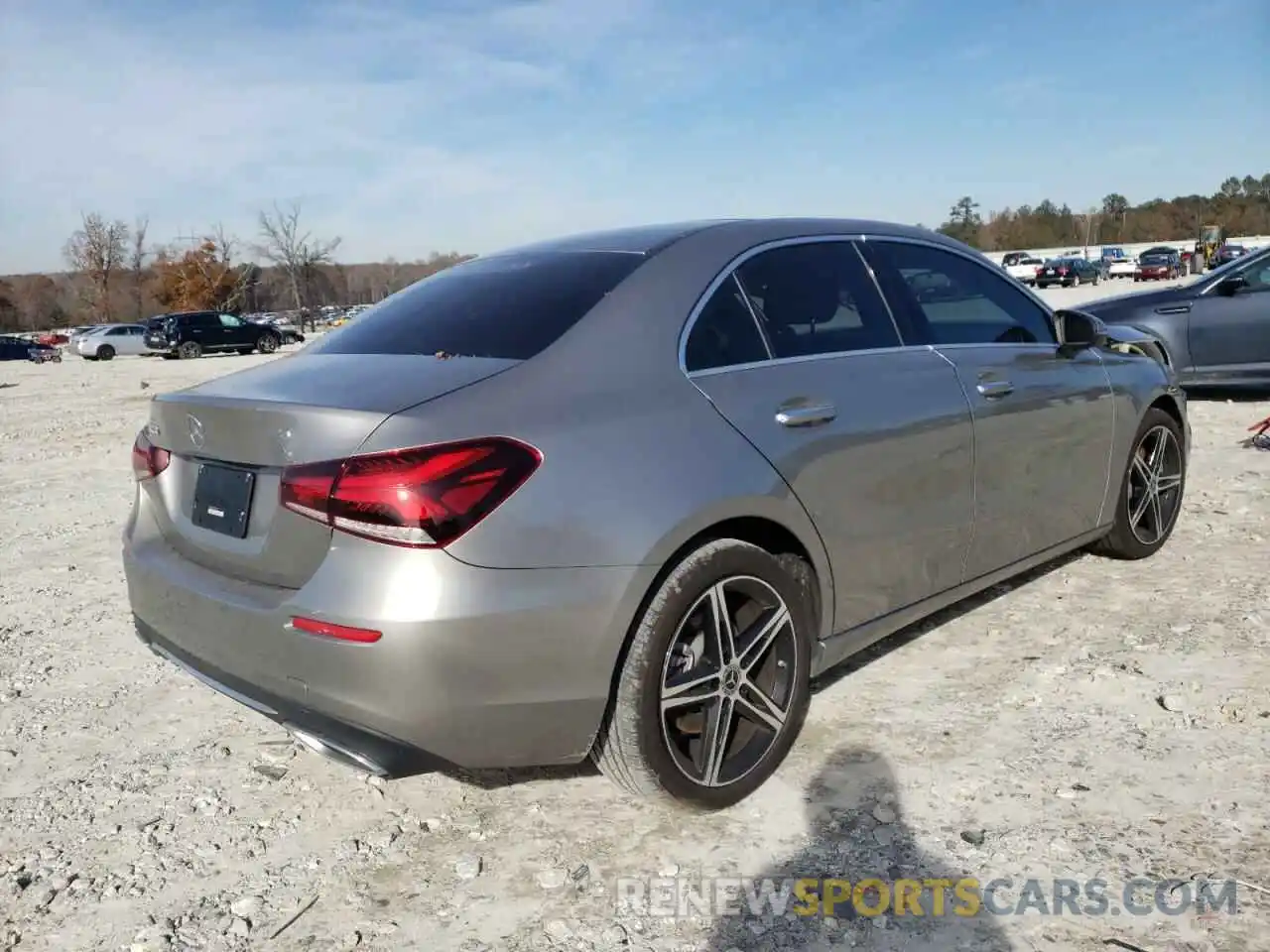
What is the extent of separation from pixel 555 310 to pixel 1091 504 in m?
2.74

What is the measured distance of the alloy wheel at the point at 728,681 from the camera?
104 inches

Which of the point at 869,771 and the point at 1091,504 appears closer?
the point at 869,771

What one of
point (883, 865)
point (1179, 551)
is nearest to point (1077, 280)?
point (1179, 551)

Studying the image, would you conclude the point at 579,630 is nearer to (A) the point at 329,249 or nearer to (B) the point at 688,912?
(B) the point at 688,912

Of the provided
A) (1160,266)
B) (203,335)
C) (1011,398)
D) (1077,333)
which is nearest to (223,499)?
(1011,398)

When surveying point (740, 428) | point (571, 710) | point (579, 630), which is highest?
point (740, 428)

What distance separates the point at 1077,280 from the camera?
170 ft

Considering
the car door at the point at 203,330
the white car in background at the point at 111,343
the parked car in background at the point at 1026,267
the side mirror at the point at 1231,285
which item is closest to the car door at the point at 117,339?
the white car in background at the point at 111,343

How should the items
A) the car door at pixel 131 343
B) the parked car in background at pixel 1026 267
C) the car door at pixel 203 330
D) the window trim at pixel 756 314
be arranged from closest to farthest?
1. the window trim at pixel 756 314
2. the car door at pixel 203 330
3. the car door at pixel 131 343
4. the parked car in background at pixel 1026 267

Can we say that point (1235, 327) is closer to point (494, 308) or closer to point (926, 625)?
point (926, 625)

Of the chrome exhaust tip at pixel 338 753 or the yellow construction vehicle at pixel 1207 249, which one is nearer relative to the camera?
the chrome exhaust tip at pixel 338 753

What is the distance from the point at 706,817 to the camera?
2730mm

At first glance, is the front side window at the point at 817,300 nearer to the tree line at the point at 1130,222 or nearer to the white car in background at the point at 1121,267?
the white car in background at the point at 1121,267

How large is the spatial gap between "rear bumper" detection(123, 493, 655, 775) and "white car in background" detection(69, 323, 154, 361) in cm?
4201
